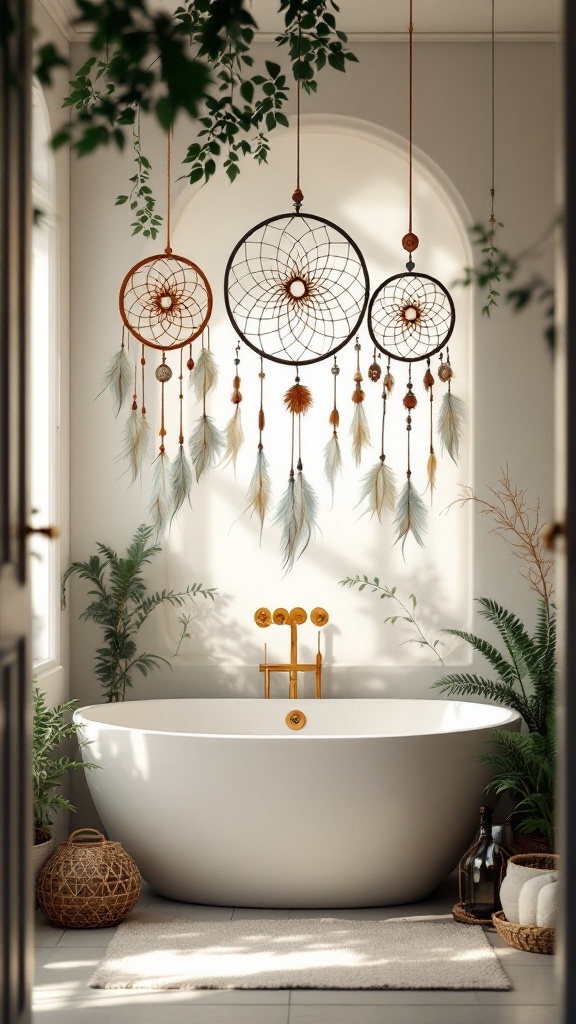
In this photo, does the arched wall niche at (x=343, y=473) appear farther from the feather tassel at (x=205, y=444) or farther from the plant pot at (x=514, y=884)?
the plant pot at (x=514, y=884)

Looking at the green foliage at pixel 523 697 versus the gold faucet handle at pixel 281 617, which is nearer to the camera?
the green foliage at pixel 523 697

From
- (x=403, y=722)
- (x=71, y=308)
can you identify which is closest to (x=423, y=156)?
(x=71, y=308)

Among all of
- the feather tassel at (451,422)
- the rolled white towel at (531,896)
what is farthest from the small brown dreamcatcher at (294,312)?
the rolled white towel at (531,896)

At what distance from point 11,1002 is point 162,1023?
122 centimetres

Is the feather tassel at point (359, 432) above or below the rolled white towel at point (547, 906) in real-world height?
above

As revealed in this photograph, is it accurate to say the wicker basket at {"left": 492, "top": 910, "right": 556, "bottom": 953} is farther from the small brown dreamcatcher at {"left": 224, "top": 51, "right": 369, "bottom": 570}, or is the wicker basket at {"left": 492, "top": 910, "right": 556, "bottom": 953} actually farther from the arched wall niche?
the small brown dreamcatcher at {"left": 224, "top": 51, "right": 369, "bottom": 570}

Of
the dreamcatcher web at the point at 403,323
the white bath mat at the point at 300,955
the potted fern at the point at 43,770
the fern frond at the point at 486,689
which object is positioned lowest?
the white bath mat at the point at 300,955

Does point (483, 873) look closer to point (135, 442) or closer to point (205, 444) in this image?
point (205, 444)

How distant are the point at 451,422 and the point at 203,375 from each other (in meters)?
1.06

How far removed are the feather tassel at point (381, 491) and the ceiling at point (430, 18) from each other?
1.79m

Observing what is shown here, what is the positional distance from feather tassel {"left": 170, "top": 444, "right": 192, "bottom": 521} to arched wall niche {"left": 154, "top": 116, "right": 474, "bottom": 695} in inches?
2.7

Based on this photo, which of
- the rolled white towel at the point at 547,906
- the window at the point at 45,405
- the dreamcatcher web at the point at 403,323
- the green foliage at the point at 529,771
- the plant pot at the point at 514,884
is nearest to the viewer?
the rolled white towel at the point at 547,906

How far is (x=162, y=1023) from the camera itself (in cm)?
288

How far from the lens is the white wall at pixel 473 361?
464cm
